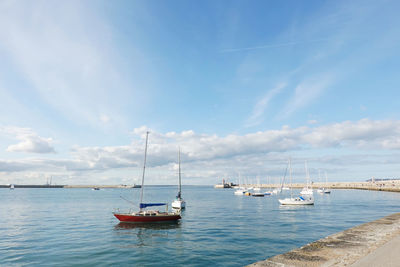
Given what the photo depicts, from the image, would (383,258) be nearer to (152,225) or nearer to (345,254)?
(345,254)

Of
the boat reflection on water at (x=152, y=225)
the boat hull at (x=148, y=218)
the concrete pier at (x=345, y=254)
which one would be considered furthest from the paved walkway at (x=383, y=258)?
the boat hull at (x=148, y=218)

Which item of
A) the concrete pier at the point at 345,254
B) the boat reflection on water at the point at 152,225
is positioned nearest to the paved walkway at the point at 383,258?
the concrete pier at the point at 345,254

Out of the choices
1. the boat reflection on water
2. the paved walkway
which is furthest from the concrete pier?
the boat reflection on water

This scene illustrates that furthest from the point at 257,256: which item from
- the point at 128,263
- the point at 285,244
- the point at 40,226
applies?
the point at 40,226

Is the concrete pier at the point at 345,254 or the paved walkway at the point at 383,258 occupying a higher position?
the paved walkway at the point at 383,258

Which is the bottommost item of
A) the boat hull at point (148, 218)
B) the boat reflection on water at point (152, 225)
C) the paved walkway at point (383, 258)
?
the boat reflection on water at point (152, 225)

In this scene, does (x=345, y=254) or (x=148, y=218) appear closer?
(x=345, y=254)

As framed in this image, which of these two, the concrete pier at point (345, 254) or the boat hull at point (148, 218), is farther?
the boat hull at point (148, 218)

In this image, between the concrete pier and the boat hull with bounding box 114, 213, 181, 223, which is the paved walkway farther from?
the boat hull with bounding box 114, 213, 181, 223

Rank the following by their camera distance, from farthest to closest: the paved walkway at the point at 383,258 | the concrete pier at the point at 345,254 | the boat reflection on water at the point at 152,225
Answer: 1. the boat reflection on water at the point at 152,225
2. the concrete pier at the point at 345,254
3. the paved walkway at the point at 383,258

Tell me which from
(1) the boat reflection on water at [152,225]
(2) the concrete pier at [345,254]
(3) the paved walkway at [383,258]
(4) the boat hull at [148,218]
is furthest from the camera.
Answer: (4) the boat hull at [148,218]

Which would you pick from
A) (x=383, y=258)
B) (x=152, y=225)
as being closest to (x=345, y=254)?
(x=383, y=258)

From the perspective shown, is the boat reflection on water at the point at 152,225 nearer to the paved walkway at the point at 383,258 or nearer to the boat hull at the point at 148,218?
the boat hull at the point at 148,218

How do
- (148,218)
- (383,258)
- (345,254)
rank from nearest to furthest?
(383,258) < (345,254) < (148,218)
